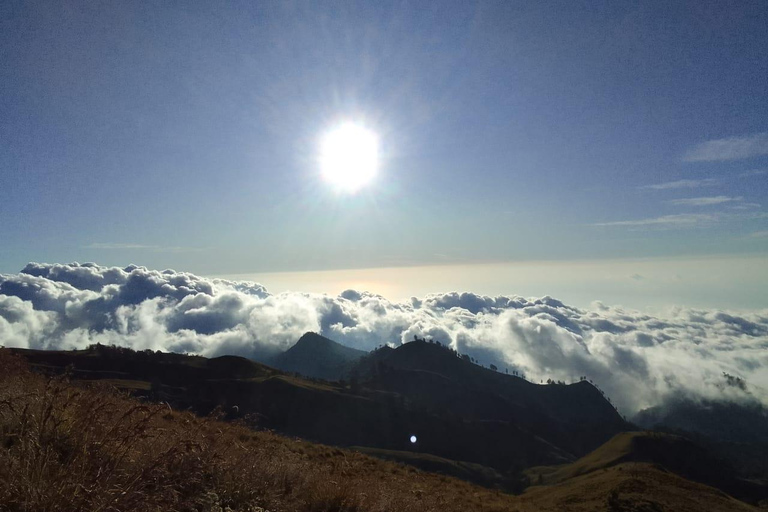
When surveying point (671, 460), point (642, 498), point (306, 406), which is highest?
point (642, 498)

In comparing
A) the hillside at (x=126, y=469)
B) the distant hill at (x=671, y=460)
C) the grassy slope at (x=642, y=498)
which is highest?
the hillside at (x=126, y=469)

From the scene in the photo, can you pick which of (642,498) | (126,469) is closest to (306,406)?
(642,498)

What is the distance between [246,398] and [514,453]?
12974 centimetres

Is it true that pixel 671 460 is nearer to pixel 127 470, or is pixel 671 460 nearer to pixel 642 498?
pixel 642 498

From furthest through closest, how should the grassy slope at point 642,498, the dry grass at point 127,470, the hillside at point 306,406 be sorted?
1. the hillside at point 306,406
2. the grassy slope at point 642,498
3. the dry grass at point 127,470

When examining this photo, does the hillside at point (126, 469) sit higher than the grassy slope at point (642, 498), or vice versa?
the hillside at point (126, 469)

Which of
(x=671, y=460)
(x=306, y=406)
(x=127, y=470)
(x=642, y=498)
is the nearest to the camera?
(x=127, y=470)

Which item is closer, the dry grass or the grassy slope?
the dry grass

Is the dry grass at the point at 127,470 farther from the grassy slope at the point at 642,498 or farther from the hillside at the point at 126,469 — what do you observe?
the grassy slope at the point at 642,498

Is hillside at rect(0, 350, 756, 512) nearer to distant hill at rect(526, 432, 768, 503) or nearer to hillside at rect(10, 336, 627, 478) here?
hillside at rect(10, 336, 627, 478)

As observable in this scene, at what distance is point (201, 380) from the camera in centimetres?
15588

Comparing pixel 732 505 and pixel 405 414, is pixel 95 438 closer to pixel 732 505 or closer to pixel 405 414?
pixel 732 505

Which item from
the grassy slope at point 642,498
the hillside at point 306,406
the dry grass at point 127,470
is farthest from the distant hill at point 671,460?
the dry grass at point 127,470

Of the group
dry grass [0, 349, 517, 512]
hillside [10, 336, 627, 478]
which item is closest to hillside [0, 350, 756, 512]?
dry grass [0, 349, 517, 512]
